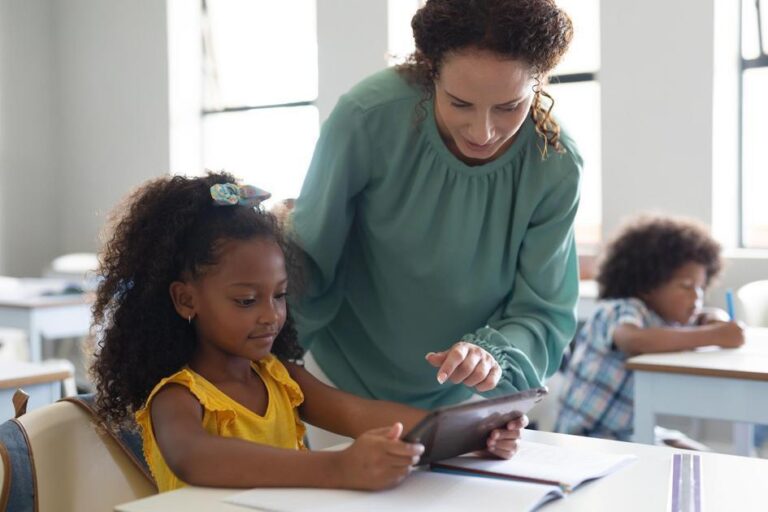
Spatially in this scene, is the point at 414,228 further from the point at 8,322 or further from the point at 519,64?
the point at 8,322

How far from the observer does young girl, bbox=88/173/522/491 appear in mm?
1255

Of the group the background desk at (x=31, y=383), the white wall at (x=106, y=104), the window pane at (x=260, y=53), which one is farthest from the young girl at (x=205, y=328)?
the white wall at (x=106, y=104)

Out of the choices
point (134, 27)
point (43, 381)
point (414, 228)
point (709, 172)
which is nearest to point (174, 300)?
point (414, 228)

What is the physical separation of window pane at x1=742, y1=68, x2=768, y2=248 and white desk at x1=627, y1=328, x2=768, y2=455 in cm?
149

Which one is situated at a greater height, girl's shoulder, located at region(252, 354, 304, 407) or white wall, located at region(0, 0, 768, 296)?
white wall, located at region(0, 0, 768, 296)

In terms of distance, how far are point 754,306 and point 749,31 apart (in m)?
1.29

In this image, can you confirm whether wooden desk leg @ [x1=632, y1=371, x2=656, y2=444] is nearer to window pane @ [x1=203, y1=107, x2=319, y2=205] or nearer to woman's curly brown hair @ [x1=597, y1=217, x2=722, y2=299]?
woman's curly brown hair @ [x1=597, y1=217, x2=722, y2=299]

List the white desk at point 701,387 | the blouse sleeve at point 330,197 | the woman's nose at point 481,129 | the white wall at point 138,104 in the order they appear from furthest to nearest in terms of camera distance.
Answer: the white wall at point 138,104 < the white desk at point 701,387 < the blouse sleeve at point 330,197 < the woman's nose at point 481,129

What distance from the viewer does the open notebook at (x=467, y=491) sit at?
982mm

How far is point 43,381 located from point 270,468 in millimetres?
1409

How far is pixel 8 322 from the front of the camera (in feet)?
12.9

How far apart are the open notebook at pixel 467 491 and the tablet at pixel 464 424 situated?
3cm

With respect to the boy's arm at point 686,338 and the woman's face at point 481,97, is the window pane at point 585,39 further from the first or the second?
the woman's face at point 481,97

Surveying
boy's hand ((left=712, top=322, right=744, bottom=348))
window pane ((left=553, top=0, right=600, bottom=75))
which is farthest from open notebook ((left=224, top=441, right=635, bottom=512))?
window pane ((left=553, top=0, right=600, bottom=75))
